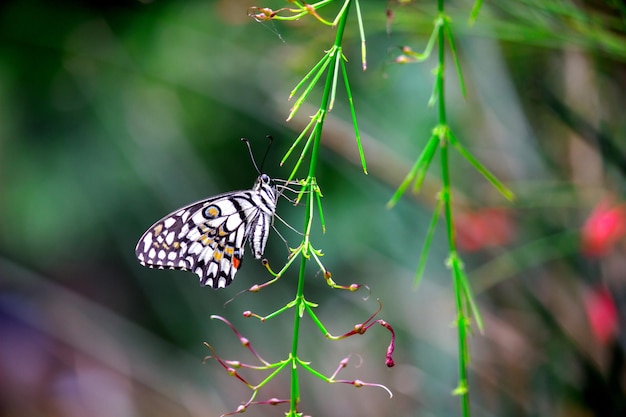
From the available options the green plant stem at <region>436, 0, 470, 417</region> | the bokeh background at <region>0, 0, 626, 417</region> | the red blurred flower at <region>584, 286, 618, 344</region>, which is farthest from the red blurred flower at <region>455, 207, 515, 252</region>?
the green plant stem at <region>436, 0, 470, 417</region>

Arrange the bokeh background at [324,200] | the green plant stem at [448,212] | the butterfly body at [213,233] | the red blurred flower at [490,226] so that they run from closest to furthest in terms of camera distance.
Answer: the green plant stem at [448,212] → the butterfly body at [213,233] → the bokeh background at [324,200] → the red blurred flower at [490,226]

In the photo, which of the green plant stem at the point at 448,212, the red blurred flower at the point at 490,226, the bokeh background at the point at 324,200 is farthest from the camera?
the red blurred flower at the point at 490,226

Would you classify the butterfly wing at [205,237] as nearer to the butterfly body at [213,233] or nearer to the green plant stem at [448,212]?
the butterfly body at [213,233]

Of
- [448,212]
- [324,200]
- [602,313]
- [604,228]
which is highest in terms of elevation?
[448,212]

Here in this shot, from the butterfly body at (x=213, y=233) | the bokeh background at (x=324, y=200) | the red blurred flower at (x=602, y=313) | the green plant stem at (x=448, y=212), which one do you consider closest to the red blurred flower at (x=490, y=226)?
the bokeh background at (x=324, y=200)

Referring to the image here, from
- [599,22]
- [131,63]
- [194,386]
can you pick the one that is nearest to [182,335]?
[194,386]

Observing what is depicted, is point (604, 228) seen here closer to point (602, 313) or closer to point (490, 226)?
point (602, 313)

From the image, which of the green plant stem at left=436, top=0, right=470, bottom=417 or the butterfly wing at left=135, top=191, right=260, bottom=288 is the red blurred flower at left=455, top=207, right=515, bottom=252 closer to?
the butterfly wing at left=135, top=191, right=260, bottom=288

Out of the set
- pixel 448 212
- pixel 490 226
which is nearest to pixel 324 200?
pixel 490 226

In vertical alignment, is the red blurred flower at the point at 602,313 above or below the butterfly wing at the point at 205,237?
below
